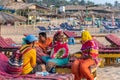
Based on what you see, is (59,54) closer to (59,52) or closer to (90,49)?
(59,52)

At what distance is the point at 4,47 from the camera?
9.82 metres

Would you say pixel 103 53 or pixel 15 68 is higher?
pixel 15 68

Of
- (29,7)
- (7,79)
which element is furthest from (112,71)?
(29,7)

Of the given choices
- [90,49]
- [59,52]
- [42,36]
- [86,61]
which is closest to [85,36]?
[90,49]

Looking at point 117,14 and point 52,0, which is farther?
point 52,0

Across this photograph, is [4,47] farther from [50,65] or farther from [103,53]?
[50,65]

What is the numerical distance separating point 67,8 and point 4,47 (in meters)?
65.8

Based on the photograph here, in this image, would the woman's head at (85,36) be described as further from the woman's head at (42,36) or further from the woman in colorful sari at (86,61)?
the woman's head at (42,36)

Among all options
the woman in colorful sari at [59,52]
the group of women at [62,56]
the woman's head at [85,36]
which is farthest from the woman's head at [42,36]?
the woman's head at [85,36]

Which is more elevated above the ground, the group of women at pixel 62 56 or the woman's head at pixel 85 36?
the woman's head at pixel 85 36

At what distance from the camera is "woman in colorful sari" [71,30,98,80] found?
20.1 feet

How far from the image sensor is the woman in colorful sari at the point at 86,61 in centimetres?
Answer: 611

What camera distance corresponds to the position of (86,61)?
615cm

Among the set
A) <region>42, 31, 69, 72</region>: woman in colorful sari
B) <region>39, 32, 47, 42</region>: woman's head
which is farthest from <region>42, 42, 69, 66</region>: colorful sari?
<region>39, 32, 47, 42</region>: woman's head
